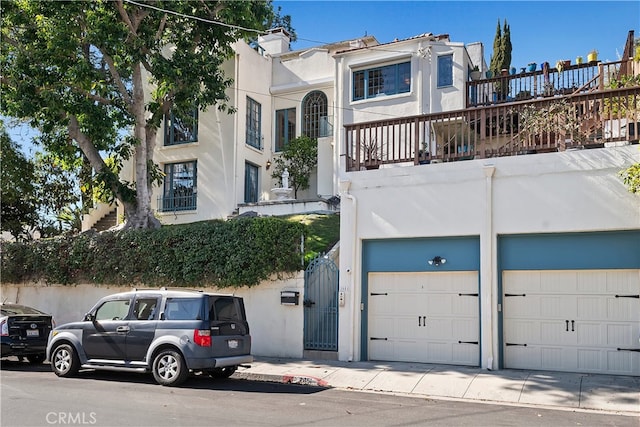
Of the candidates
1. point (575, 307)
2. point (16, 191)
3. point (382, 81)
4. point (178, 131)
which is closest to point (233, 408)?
point (575, 307)

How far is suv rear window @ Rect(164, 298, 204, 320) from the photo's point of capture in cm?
1083

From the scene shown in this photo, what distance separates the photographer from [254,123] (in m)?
26.3

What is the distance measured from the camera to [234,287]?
14961mm

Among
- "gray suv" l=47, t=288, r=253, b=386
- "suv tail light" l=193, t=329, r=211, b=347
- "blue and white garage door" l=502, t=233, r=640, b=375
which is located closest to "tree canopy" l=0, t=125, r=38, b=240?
"gray suv" l=47, t=288, r=253, b=386

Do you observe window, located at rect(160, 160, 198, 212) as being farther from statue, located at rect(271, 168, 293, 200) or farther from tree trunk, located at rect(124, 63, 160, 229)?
tree trunk, located at rect(124, 63, 160, 229)

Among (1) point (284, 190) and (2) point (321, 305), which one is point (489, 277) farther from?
(1) point (284, 190)

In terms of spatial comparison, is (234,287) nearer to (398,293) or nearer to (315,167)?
(398,293)

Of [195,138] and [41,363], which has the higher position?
[195,138]

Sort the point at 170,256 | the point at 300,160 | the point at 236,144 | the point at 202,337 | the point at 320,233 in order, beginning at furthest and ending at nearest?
the point at 300,160 < the point at 236,144 < the point at 320,233 < the point at 170,256 < the point at 202,337

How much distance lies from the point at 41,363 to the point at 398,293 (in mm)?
8519

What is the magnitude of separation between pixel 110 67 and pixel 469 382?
14.2 m

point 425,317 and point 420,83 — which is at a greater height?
point 420,83

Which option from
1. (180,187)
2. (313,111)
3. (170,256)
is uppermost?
(313,111)

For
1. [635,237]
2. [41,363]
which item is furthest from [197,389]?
[635,237]
